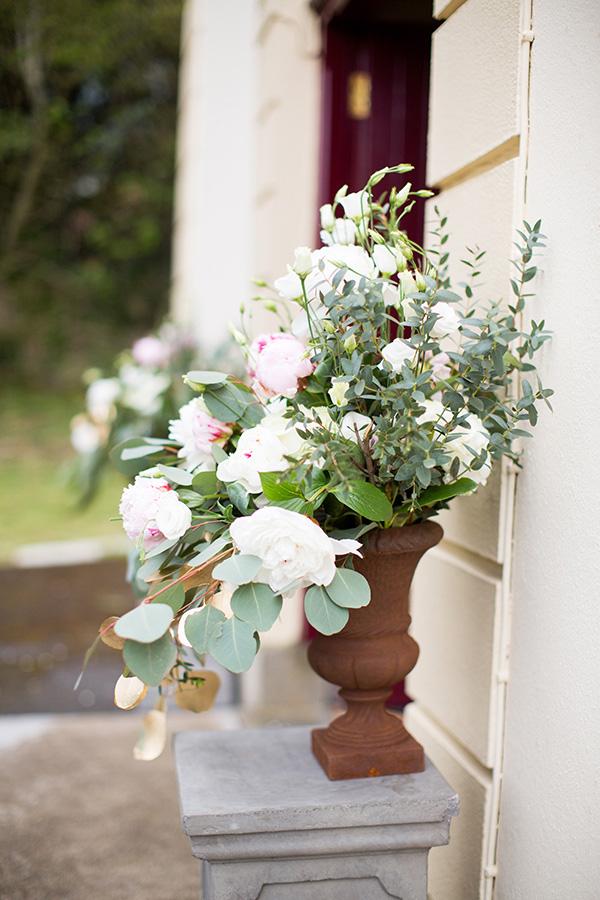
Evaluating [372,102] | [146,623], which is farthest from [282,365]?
[372,102]

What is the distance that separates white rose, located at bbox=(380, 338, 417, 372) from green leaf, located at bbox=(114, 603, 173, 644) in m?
0.47

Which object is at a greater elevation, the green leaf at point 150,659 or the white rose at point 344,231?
the white rose at point 344,231

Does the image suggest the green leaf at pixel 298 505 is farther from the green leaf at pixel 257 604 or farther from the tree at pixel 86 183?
the tree at pixel 86 183

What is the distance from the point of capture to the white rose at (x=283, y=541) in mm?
1003

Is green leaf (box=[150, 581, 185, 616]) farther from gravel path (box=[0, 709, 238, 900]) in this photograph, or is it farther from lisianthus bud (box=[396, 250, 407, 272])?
gravel path (box=[0, 709, 238, 900])

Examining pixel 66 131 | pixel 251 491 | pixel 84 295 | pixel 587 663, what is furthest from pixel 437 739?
pixel 66 131

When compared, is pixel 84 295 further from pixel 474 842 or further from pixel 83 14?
pixel 474 842

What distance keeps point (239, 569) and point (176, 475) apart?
234 millimetres

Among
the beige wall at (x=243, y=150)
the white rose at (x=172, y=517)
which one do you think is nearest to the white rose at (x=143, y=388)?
the beige wall at (x=243, y=150)

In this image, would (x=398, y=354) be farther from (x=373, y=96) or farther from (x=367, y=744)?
(x=373, y=96)

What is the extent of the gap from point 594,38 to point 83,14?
10.5m

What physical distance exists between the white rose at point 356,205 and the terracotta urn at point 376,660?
496 millimetres

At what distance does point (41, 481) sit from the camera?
8.10 m

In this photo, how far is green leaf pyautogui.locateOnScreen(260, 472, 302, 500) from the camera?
3.60ft
